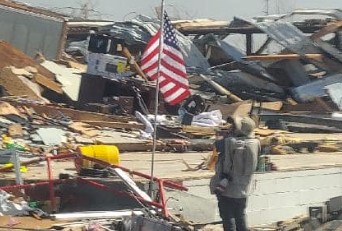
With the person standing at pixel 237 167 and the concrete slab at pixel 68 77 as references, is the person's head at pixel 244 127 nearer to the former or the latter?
the person standing at pixel 237 167

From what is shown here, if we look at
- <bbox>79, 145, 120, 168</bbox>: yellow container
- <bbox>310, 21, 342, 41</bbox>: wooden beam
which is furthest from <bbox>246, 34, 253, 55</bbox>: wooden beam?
Result: <bbox>79, 145, 120, 168</bbox>: yellow container

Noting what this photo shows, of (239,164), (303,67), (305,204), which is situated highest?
(303,67)

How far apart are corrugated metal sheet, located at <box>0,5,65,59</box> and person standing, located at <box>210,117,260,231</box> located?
49.3 ft

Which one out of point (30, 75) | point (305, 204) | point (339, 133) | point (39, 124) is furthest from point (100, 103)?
point (305, 204)

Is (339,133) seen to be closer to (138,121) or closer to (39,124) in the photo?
(138,121)

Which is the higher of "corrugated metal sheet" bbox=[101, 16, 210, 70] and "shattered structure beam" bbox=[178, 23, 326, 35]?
"shattered structure beam" bbox=[178, 23, 326, 35]

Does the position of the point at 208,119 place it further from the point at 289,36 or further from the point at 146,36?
the point at 146,36

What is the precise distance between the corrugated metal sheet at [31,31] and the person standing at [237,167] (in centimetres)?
1502

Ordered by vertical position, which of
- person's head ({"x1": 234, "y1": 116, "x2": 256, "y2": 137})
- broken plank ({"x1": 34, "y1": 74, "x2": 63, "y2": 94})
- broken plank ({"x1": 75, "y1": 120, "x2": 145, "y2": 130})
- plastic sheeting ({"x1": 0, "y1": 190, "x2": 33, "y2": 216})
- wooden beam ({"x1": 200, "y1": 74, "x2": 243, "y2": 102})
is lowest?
plastic sheeting ({"x1": 0, "y1": 190, "x2": 33, "y2": 216})

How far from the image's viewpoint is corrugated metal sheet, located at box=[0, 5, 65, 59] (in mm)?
23250

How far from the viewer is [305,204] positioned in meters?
13.6

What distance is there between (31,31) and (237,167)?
51.6ft

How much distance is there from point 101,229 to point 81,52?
20776mm

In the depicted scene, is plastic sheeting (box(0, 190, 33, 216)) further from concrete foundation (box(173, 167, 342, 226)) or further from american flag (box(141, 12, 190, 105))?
concrete foundation (box(173, 167, 342, 226))
